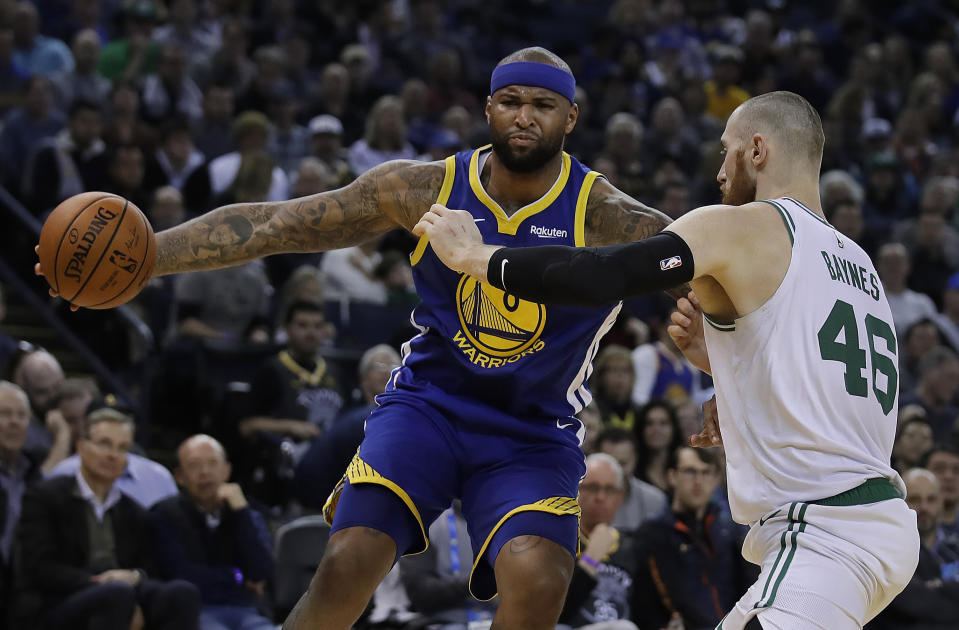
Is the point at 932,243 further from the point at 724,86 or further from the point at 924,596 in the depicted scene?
the point at 924,596

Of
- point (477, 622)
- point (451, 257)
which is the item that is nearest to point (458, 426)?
point (451, 257)

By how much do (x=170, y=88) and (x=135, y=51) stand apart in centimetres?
67

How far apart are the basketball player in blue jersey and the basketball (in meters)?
0.19

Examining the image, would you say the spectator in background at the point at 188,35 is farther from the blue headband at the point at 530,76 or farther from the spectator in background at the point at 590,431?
the blue headband at the point at 530,76

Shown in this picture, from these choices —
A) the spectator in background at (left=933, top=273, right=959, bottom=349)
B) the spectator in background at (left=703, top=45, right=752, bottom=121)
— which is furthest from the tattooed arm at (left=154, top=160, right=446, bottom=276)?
the spectator in background at (left=703, top=45, right=752, bottom=121)

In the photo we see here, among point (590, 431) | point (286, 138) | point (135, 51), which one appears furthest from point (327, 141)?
point (590, 431)

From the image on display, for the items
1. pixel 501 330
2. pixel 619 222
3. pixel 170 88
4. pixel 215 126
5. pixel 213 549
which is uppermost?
pixel 170 88

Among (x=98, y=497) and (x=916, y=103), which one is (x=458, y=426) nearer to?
(x=98, y=497)

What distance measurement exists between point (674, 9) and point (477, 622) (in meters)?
12.3

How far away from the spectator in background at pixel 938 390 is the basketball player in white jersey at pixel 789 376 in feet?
26.2

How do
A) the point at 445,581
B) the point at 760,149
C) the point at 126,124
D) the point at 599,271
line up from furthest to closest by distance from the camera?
1. the point at 126,124
2. the point at 445,581
3. the point at 760,149
4. the point at 599,271

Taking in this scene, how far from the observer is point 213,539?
8.69 metres

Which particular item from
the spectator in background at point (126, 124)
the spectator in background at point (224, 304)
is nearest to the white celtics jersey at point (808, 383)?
the spectator in background at point (224, 304)

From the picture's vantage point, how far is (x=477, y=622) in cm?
790
